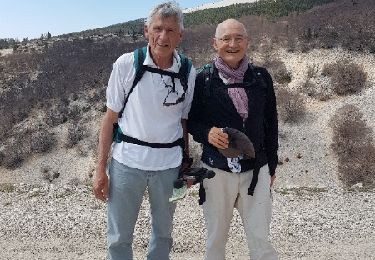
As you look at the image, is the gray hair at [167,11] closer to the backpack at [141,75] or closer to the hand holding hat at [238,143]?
the backpack at [141,75]

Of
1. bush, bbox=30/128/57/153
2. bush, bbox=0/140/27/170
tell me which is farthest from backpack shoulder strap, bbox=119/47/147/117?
bush, bbox=30/128/57/153

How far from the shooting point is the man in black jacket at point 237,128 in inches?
118

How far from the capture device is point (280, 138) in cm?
1877

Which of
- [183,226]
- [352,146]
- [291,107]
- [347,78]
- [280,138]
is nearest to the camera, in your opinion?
[183,226]

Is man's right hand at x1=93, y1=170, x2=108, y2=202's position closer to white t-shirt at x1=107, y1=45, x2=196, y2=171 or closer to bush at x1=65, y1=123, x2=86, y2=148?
white t-shirt at x1=107, y1=45, x2=196, y2=171

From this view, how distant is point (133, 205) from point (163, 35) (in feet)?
3.63

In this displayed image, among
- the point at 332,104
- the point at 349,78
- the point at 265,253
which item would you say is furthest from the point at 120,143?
the point at 349,78

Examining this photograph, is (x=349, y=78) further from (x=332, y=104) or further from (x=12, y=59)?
(x=12, y=59)

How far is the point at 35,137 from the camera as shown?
70.1 ft

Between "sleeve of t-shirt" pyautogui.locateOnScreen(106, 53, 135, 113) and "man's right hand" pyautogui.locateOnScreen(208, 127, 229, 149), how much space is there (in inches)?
23.4

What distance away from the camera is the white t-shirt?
2.83 metres

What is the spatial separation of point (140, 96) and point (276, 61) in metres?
23.2

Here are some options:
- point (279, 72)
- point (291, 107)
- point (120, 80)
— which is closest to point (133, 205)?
point (120, 80)

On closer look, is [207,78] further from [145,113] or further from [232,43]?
[145,113]
